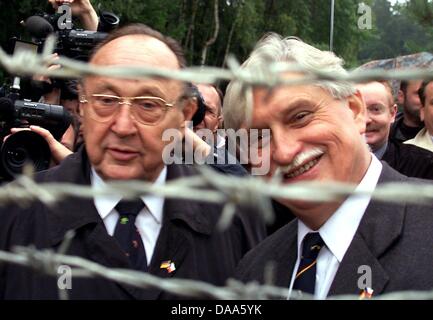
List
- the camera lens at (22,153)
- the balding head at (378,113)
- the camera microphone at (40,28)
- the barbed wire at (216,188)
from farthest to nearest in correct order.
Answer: the balding head at (378,113)
the camera microphone at (40,28)
the camera lens at (22,153)
the barbed wire at (216,188)

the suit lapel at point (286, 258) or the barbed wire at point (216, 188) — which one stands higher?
the barbed wire at point (216, 188)

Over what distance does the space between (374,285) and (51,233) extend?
946 millimetres

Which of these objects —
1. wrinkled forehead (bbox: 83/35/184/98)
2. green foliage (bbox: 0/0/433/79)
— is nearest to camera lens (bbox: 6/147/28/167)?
wrinkled forehead (bbox: 83/35/184/98)

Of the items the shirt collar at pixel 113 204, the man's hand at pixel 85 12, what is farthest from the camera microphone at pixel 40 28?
the shirt collar at pixel 113 204

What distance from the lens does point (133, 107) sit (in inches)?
82.8

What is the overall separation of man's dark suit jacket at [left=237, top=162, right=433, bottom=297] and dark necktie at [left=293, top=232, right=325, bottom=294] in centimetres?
7

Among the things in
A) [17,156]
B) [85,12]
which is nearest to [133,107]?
[17,156]

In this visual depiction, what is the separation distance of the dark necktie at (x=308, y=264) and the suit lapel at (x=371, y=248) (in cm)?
8

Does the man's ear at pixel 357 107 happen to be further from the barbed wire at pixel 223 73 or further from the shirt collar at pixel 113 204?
the barbed wire at pixel 223 73

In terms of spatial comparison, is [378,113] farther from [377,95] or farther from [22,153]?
[22,153]

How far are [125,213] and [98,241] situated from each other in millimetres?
166

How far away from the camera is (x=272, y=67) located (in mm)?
783

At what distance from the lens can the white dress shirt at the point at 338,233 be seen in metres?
1.94

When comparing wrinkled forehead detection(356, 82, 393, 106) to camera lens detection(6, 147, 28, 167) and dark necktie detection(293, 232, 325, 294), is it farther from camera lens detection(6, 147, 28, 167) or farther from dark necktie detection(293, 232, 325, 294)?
dark necktie detection(293, 232, 325, 294)
